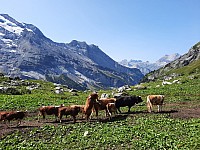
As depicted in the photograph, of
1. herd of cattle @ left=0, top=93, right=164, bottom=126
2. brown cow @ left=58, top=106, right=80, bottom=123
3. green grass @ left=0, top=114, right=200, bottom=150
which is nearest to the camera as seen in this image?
green grass @ left=0, top=114, right=200, bottom=150

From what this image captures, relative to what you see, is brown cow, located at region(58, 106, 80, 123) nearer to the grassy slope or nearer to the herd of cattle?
the herd of cattle

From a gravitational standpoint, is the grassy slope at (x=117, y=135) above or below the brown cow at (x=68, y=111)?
below

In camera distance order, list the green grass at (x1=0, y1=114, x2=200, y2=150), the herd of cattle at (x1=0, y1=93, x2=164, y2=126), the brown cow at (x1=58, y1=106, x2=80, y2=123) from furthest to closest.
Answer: the brown cow at (x1=58, y1=106, x2=80, y2=123), the herd of cattle at (x1=0, y1=93, x2=164, y2=126), the green grass at (x1=0, y1=114, x2=200, y2=150)

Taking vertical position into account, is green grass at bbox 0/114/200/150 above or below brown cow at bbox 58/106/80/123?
below

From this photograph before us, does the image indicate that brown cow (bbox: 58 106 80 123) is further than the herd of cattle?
Yes

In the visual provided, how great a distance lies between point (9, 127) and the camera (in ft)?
94.2

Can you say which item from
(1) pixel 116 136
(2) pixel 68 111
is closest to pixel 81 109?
(2) pixel 68 111

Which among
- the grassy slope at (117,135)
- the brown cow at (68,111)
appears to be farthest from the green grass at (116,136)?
the brown cow at (68,111)

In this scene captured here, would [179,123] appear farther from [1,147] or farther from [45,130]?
[1,147]

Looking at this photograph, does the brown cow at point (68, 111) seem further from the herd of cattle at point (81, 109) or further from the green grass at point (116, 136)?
the green grass at point (116, 136)

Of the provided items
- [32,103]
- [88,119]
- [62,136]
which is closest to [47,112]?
[88,119]

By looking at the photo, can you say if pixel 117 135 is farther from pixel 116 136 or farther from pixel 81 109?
pixel 81 109

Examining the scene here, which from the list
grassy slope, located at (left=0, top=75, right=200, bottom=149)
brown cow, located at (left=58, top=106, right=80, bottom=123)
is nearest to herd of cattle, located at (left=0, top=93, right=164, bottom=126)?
brown cow, located at (left=58, top=106, right=80, bottom=123)

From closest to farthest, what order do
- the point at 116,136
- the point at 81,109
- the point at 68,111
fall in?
the point at 116,136
the point at 68,111
the point at 81,109
